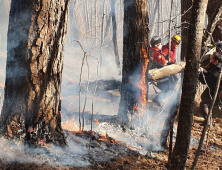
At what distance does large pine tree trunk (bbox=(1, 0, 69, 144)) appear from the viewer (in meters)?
2.88

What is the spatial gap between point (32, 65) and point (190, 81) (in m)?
2.15

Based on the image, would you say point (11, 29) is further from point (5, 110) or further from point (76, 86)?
point (76, 86)

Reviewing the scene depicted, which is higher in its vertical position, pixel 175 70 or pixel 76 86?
pixel 175 70

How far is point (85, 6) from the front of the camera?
30344mm

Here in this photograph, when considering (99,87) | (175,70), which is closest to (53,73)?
(175,70)

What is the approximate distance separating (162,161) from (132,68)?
7.99 feet

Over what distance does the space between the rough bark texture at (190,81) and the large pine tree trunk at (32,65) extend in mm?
1904

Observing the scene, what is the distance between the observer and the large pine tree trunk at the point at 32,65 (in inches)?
114

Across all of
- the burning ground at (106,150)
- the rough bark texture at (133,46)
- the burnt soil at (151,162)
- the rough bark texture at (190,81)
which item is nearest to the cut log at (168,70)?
the rough bark texture at (133,46)

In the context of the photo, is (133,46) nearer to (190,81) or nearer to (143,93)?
(143,93)

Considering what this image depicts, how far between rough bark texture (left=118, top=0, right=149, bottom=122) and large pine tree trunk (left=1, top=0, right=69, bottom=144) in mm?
2501

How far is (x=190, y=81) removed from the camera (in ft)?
7.61

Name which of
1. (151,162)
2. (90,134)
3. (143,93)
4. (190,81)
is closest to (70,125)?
(90,134)

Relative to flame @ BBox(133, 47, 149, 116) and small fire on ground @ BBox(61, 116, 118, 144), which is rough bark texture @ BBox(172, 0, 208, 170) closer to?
small fire on ground @ BBox(61, 116, 118, 144)
